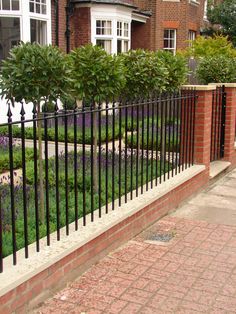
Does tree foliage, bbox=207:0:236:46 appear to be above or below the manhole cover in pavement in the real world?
above

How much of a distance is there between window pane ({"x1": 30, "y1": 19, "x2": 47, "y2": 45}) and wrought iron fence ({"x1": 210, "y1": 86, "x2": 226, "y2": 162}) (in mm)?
7084

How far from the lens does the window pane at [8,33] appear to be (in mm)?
12396

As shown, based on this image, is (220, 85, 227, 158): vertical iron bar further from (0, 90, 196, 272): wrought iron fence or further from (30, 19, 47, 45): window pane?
(30, 19, 47, 45): window pane

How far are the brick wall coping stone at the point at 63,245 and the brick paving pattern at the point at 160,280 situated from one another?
0.30 metres

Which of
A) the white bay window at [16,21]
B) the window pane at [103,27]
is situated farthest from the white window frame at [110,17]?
the white bay window at [16,21]

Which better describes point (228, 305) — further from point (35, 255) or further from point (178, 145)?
point (178, 145)

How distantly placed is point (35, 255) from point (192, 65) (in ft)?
44.6

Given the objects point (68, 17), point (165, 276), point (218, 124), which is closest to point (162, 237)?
point (165, 276)

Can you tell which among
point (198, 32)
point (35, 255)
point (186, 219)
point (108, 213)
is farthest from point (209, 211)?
point (198, 32)

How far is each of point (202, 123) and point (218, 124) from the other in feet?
4.73

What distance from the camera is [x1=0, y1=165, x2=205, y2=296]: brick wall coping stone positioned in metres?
3.09

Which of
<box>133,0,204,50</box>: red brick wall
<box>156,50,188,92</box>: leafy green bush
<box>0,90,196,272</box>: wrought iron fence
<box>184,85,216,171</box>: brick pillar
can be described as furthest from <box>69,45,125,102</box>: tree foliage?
<box>133,0,204,50</box>: red brick wall

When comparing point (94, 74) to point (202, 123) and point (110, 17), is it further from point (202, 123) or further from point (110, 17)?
point (110, 17)

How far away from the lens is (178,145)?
686 centimetres
